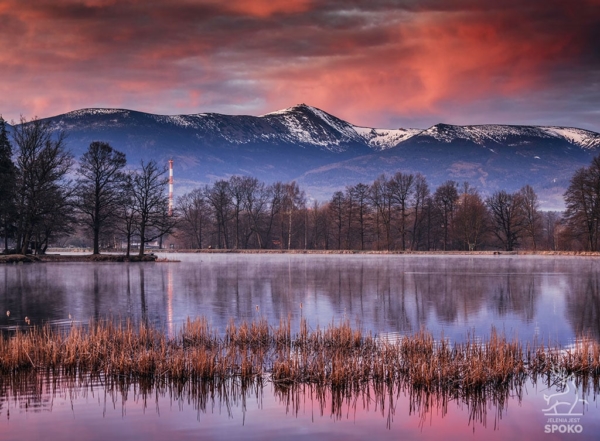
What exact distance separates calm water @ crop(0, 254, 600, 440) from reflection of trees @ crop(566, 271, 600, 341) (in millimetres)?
83

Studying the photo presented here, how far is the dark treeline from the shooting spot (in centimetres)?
7019

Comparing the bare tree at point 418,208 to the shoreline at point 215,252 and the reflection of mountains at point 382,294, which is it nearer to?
the shoreline at point 215,252

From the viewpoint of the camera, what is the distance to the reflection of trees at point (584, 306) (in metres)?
24.9

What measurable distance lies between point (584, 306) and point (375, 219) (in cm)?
8682

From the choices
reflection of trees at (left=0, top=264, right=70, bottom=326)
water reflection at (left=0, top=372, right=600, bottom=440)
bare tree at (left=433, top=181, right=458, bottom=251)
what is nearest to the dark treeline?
bare tree at (left=433, top=181, right=458, bottom=251)

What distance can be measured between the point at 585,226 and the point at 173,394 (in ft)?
298

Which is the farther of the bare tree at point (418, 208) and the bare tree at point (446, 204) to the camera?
the bare tree at point (418, 208)

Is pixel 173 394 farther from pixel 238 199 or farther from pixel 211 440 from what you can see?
A: pixel 238 199

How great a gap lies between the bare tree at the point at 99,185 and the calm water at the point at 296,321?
80.5ft

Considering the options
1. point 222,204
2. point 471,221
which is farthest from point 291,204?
point 471,221

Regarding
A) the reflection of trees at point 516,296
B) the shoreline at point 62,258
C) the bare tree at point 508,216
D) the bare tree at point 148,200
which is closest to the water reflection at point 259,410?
the reflection of trees at point 516,296

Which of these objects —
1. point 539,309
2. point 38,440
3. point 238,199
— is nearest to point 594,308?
point 539,309

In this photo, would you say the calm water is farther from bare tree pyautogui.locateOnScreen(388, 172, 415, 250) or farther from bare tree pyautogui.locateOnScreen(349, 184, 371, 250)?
bare tree pyautogui.locateOnScreen(349, 184, 371, 250)

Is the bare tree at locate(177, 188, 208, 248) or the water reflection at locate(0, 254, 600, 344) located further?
the bare tree at locate(177, 188, 208, 248)
